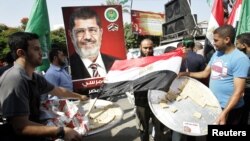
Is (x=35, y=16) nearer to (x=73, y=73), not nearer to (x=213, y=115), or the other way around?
(x=73, y=73)

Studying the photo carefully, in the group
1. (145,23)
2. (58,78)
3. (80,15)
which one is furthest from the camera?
(145,23)

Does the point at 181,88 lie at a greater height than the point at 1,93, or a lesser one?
lesser

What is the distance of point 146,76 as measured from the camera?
3.59m

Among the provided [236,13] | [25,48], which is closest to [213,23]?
[236,13]

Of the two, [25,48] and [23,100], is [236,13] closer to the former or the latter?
[25,48]

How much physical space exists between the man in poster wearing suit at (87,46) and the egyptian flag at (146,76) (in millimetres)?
1384

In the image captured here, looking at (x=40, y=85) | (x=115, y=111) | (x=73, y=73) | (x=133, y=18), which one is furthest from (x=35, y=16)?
(x=133, y=18)

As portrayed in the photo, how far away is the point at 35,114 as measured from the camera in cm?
255

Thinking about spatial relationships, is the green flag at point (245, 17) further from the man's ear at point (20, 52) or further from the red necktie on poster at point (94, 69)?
the man's ear at point (20, 52)

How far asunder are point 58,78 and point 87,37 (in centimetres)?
80

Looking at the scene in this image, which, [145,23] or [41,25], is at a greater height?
[145,23]

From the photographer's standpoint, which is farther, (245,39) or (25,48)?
(245,39)

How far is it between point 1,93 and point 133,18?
3093cm

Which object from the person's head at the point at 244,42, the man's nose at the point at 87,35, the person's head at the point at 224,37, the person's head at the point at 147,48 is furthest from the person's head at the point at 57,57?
the person's head at the point at 244,42
